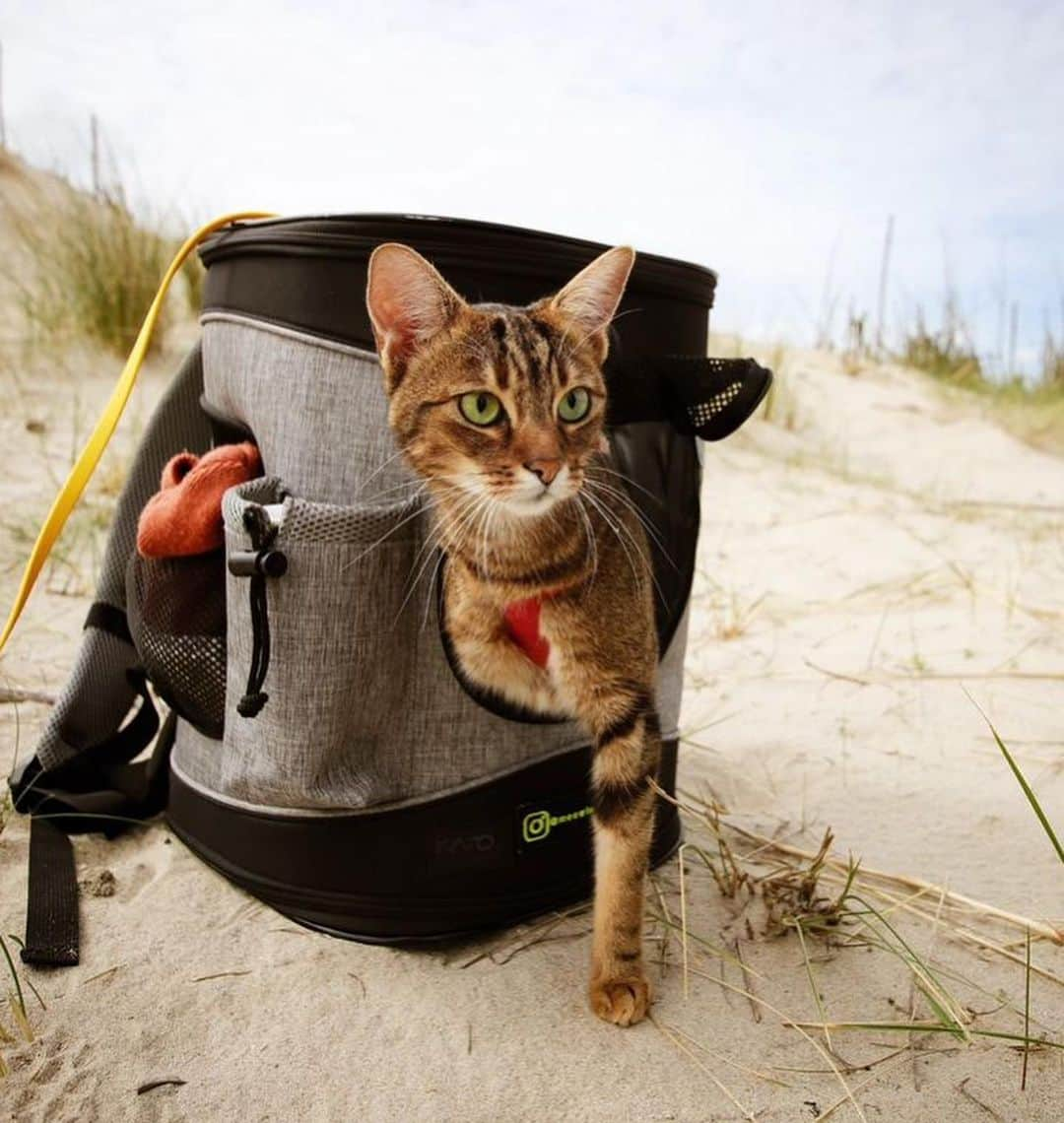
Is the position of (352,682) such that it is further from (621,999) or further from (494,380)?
(621,999)

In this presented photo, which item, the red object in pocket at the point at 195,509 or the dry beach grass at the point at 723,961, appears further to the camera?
the red object in pocket at the point at 195,509

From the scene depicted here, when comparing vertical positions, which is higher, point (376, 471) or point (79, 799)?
point (376, 471)

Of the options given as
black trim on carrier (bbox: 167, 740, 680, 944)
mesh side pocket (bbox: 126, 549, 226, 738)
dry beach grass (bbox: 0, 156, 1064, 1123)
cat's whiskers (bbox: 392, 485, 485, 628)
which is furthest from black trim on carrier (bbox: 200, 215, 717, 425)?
dry beach grass (bbox: 0, 156, 1064, 1123)

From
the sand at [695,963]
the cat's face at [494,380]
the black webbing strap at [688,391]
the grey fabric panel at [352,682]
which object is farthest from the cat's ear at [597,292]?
the sand at [695,963]

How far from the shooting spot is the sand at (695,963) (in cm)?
118

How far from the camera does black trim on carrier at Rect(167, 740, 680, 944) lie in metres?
1.46

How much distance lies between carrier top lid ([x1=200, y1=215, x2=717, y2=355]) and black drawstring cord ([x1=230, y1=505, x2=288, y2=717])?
29cm

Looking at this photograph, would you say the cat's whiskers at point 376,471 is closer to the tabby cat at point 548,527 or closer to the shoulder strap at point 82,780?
the tabby cat at point 548,527

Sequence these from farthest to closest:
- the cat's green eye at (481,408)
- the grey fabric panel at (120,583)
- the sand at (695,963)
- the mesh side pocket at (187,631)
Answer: the grey fabric panel at (120,583) → the mesh side pocket at (187,631) → the cat's green eye at (481,408) → the sand at (695,963)

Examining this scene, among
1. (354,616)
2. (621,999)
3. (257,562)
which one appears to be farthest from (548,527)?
(621,999)

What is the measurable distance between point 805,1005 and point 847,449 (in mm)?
5394

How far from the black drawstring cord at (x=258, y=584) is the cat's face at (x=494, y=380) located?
23 cm

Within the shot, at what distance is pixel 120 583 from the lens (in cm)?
190

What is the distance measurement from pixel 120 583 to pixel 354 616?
79 cm
